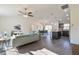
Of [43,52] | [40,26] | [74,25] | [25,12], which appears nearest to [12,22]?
[25,12]

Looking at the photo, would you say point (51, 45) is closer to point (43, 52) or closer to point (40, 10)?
point (43, 52)

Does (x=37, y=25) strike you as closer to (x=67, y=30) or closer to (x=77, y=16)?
(x=67, y=30)

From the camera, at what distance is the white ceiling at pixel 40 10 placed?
1.61 m

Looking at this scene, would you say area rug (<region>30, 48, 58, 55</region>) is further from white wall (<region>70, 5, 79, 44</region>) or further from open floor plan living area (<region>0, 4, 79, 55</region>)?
white wall (<region>70, 5, 79, 44</region>)

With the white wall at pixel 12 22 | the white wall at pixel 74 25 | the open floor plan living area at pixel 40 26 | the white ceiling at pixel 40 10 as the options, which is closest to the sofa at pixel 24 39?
the open floor plan living area at pixel 40 26

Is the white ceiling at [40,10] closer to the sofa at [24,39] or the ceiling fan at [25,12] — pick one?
the ceiling fan at [25,12]

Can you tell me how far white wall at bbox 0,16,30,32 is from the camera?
5.28 ft

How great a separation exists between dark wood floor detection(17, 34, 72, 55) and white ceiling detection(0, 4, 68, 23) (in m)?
0.37

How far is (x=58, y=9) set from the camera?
5.35 ft

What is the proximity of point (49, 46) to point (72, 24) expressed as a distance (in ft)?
1.83

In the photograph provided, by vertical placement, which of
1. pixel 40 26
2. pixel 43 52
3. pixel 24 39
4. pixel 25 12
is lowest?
pixel 43 52

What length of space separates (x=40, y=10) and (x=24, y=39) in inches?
23.6

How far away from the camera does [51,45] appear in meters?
1.63

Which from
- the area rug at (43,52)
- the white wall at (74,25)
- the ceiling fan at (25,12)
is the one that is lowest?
the area rug at (43,52)
